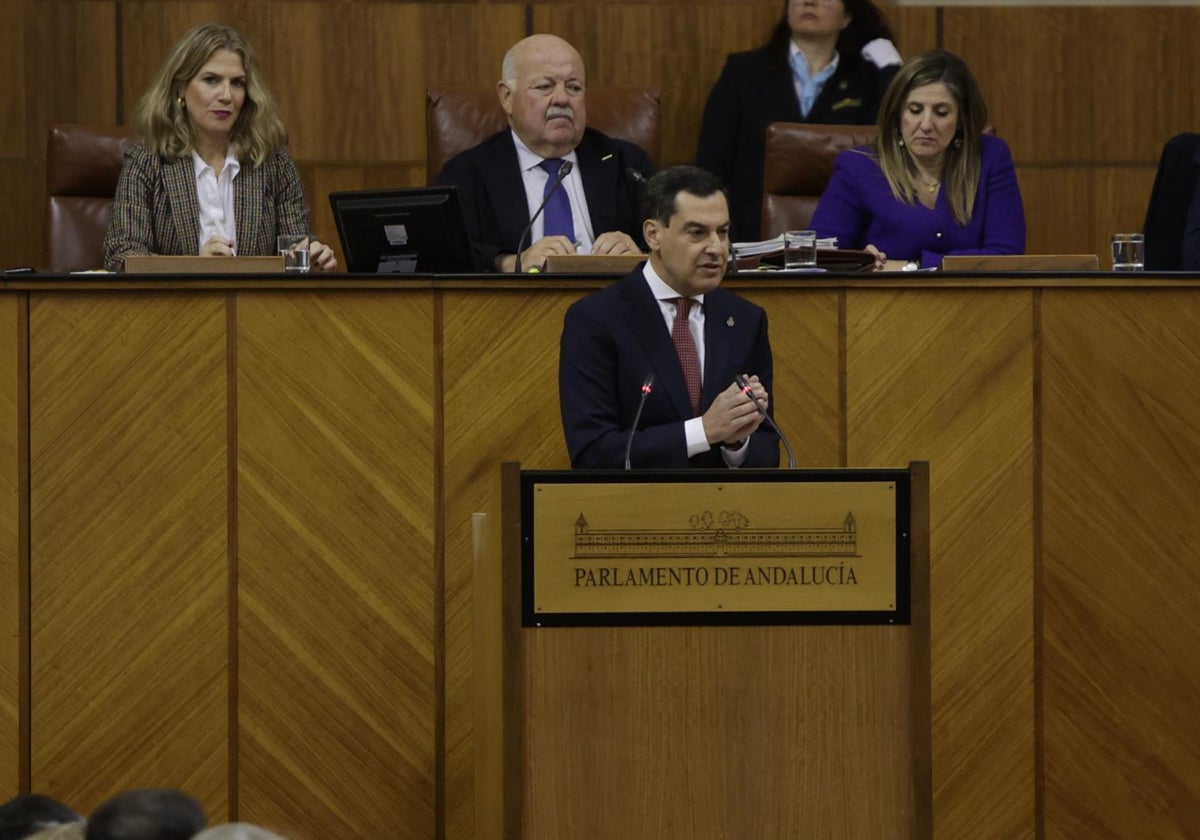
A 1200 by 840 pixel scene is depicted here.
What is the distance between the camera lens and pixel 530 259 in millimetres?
4199

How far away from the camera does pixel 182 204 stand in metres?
4.30

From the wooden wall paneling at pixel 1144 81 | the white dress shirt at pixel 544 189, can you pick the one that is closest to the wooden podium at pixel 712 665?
the white dress shirt at pixel 544 189

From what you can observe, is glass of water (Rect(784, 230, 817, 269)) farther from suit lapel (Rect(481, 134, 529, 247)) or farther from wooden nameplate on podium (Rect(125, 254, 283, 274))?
wooden nameplate on podium (Rect(125, 254, 283, 274))

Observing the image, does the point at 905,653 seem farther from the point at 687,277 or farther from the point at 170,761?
the point at 170,761

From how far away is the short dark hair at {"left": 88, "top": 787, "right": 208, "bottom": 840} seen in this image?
1.19 metres

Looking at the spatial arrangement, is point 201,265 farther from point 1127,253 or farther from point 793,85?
point 793,85

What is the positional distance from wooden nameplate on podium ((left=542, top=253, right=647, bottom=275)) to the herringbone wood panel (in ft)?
3.47

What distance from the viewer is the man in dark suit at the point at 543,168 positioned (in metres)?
4.58

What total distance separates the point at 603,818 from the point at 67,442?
153cm

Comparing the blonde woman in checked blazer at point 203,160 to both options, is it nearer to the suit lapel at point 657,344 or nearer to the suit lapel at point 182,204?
the suit lapel at point 182,204

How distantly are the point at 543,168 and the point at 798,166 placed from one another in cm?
72

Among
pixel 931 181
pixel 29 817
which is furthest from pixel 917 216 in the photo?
pixel 29 817

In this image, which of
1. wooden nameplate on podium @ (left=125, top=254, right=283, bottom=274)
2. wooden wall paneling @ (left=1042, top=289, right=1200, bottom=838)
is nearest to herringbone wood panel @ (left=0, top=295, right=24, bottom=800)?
wooden nameplate on podium @ (left=125, top=254, right=283, bottom=274)

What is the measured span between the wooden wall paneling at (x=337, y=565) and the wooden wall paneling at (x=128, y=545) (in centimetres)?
7
